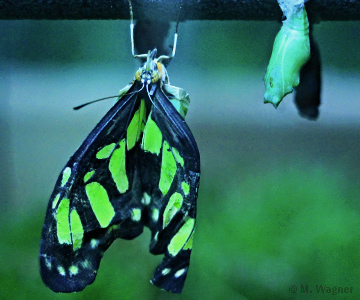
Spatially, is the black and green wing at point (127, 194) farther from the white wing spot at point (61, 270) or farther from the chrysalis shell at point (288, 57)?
the chrysalis shell at point (288, 57)

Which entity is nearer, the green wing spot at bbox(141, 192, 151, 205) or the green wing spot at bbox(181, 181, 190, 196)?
the green wing spot at bbox(181, 181, 190, 196)

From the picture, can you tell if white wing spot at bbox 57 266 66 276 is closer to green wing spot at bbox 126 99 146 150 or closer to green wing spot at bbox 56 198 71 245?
green wing spot at bbox 56 198 71 245

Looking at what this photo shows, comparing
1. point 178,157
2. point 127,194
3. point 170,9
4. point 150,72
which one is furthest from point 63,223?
point 170,9

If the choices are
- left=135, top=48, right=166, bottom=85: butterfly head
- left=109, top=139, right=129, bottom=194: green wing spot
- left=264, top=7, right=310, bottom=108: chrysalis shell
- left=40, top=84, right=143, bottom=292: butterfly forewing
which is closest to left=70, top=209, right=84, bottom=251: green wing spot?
left=40, top=84, right=143, bottom=292: butterfly forewing

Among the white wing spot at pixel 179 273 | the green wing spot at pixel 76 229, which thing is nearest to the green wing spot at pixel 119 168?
the green wing spot at pixel 76 229

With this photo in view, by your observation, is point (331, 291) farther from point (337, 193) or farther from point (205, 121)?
point (205, 121)

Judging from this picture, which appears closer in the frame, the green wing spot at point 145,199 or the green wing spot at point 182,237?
the green wing spot at point 182,237

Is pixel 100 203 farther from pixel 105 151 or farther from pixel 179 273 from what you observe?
pixel 179 273
